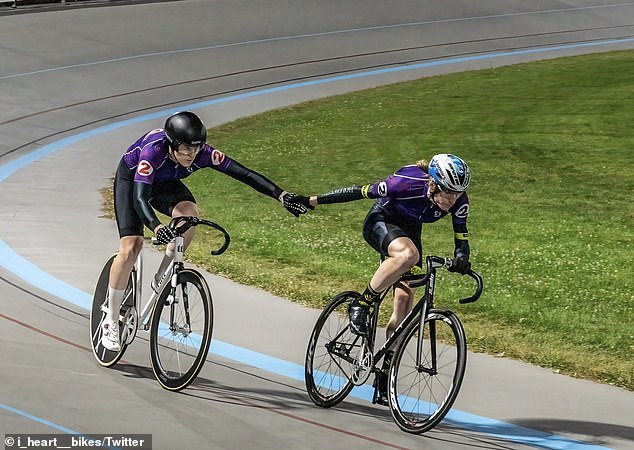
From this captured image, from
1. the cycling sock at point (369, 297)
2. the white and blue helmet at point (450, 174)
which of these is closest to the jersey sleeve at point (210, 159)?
the cycling sock at point (369, 297)

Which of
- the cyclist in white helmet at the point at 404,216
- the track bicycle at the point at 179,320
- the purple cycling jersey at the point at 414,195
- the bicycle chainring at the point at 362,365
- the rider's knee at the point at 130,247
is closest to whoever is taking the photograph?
the cyclist in white helmet at the point at 404,216

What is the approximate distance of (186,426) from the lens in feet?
19.9

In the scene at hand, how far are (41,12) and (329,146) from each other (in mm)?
9160

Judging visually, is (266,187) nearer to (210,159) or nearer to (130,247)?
(210,159)

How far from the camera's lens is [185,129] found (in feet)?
20.9

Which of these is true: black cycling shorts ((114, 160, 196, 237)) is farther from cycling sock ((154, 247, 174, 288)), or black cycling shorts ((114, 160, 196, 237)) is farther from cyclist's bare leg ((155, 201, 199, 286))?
cycling sock ((154, 247, 174, 288))

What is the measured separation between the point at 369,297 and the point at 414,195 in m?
0.62

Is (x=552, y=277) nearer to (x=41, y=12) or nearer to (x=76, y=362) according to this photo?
(x=76, y=362)

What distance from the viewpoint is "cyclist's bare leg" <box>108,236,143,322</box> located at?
6.83 meters

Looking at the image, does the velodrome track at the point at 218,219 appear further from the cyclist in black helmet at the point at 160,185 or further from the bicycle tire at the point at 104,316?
the cyclist in black helmet at the point at 160,185

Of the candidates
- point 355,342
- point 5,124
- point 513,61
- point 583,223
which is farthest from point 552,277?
point 513,61

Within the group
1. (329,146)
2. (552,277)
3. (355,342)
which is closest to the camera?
(355,342)

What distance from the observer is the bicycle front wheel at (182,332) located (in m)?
6.32

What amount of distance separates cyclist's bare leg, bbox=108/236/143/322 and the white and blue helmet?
1.91 metres
